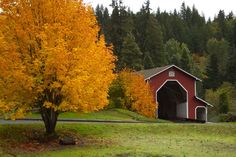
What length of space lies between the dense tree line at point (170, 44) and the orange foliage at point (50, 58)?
144ft

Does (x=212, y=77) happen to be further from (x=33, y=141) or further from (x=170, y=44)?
(x=33, y=141)

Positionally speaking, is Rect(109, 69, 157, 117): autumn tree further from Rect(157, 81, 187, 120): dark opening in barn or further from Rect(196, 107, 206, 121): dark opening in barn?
Rect(196, 107, 206, 121): dark opening in barn

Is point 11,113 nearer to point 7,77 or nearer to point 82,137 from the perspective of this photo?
point 7,77

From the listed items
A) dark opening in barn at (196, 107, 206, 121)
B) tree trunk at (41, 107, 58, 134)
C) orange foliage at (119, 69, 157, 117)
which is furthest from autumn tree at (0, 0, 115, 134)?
dark opening in barn at (196, 107, 206, 121)

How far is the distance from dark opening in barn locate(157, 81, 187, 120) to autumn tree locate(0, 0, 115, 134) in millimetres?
42332

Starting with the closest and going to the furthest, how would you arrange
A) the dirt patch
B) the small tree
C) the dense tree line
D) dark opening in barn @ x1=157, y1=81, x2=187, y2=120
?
the dirt patch → dark opening in barn @ x1=157, y1=81, x2=187, y2=120 → the small tree → the dense tree line

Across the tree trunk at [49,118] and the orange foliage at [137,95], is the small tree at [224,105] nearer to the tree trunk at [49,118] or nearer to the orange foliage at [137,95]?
the orange foliage at [137,95]

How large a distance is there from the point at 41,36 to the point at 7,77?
10.3 feet

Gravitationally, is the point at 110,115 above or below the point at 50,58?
below

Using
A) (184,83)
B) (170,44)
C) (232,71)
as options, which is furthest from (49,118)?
(170,44)

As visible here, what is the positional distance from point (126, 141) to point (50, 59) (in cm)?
760

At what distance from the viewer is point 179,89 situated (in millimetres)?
70312

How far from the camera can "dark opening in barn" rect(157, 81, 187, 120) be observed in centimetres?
6975

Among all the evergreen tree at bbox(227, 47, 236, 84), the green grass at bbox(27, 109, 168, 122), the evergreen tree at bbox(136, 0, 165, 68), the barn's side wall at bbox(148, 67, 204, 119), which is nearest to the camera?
the green grass at bbox(27, 109, 168, 122)
